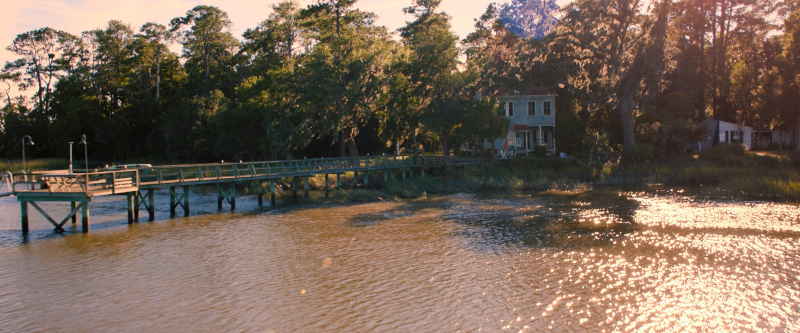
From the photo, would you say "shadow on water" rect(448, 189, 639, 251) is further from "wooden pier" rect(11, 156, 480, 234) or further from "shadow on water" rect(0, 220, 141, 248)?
"shadow on water" rect(0, 220, 141, 248)

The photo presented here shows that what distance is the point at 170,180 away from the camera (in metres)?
29.4

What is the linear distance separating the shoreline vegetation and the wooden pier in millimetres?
1160

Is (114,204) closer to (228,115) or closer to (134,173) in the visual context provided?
(134,173)

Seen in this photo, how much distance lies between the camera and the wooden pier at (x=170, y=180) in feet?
81.8

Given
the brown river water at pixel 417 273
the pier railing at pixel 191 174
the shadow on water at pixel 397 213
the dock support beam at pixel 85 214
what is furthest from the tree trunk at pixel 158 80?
the dock support beam at pixel 85 214

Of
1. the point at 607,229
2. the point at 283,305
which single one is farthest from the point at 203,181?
the point at 607,229

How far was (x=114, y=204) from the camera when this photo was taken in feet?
117

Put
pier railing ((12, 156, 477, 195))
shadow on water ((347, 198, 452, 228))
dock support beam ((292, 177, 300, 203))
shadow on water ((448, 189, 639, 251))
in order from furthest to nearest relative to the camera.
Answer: dock support beam ((292, 177, 300, 203)) → shadow on water ((347, 198, 452, 228)) → pier railing ((12, 156, 477, 195)) → shadow on water ((448, 189, 639, 251))

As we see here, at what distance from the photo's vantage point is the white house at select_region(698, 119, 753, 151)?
5200cm

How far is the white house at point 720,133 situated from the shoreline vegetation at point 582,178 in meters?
7.73

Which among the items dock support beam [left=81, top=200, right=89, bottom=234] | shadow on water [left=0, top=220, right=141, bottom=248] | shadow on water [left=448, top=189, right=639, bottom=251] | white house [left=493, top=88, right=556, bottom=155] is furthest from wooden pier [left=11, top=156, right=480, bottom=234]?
shadow on water [left=448, top=189, right=639, bottom=251]

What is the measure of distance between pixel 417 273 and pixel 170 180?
17.5 m

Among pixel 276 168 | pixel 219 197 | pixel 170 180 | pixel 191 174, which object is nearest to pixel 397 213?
pixel 276 168

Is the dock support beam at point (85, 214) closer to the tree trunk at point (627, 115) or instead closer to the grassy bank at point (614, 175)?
the grassy bank at point (614, 175)
